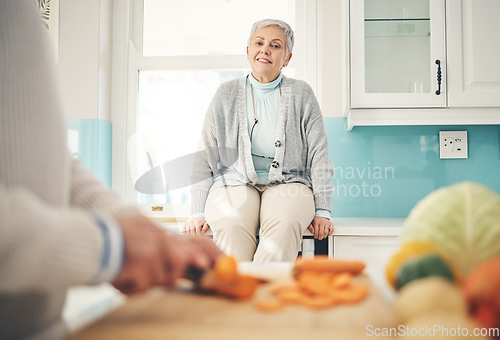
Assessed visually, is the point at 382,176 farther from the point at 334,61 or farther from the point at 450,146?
the point at 334,61

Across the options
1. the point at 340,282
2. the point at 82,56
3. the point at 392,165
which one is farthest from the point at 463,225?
the point at 82,56

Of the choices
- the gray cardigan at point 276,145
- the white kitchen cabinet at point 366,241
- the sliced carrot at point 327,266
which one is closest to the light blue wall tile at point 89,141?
the gray cardigan at point 276,145

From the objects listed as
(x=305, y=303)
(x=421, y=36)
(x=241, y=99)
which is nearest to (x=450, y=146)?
(x=421, y=36)

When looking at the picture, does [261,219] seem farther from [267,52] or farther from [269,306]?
[269,306]

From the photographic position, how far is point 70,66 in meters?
2.31

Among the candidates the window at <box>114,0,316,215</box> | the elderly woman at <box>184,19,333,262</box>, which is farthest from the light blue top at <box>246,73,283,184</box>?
the window at <box>114,0,316,215</box>

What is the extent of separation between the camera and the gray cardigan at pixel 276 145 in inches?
73.7

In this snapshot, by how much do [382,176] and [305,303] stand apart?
1925 millimetres

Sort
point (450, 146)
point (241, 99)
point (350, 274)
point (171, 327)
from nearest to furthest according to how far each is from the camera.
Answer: point (171, 327) → point (350, 274) → point (241, 99) → point (450, 146)

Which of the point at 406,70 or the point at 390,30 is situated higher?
the point at 390,30

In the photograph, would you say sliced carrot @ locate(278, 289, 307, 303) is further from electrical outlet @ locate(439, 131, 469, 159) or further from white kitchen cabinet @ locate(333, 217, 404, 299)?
electrical outlet @ locate(439, 131, 469, 159)

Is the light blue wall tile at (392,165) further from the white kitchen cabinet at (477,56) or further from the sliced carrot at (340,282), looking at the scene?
Result: the sliced carrot at (340,282)

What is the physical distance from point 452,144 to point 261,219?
1.18m

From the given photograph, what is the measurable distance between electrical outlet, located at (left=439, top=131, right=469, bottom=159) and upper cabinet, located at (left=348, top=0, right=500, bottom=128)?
250 millimetres
